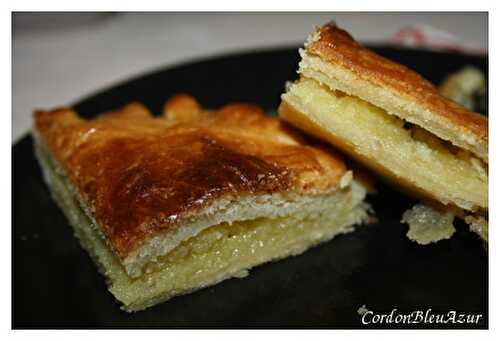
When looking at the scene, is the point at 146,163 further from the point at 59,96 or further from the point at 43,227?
the point at 59,96

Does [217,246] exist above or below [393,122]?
below

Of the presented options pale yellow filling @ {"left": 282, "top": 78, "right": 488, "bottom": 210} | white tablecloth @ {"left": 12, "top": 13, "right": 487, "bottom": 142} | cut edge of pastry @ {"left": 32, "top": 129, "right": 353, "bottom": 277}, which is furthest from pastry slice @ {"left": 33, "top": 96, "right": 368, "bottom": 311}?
white tablecloth @ {"left": 12, "top": 13, "right": 487, "bottom": 142}

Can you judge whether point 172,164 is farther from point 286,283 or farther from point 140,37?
point 140,37

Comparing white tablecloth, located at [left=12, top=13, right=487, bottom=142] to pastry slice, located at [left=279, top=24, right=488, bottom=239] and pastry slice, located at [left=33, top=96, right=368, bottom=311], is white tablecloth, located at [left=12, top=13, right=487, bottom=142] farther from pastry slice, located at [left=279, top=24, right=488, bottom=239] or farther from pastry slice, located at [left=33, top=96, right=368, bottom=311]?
pastry slice, located at [left=279, top=24, right=488, bottom=239]

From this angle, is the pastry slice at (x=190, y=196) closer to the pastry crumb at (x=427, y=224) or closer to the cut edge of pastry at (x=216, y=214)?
A: the cut edge of pastry at (x=216, y=214)

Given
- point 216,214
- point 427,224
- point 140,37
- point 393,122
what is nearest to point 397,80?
point 393,122
